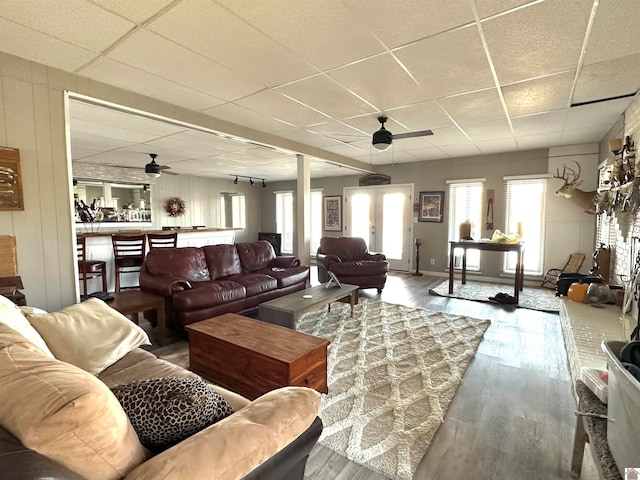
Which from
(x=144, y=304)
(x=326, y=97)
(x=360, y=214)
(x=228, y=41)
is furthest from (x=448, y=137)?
(x=144, y=304)

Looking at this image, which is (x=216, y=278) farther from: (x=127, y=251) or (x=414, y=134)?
(x=414, y=134)

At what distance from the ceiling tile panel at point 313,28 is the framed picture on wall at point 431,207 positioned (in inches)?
191

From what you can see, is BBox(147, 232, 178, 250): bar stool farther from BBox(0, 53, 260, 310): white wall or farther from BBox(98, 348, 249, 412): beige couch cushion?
BBox(98, 348, 249, 412): beige couch cushion

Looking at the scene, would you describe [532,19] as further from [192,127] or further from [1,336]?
[192,127]

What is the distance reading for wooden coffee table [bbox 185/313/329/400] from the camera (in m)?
2.07

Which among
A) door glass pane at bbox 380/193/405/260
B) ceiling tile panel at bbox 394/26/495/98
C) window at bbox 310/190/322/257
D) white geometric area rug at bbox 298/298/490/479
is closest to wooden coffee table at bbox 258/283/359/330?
white geometric area rug at bbox 298/298/490/479

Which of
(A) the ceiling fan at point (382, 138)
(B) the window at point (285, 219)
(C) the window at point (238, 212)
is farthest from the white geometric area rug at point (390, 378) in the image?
(C) the window at point (238, 212)

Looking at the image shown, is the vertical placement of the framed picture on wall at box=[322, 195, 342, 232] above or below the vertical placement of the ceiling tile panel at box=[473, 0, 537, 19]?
below

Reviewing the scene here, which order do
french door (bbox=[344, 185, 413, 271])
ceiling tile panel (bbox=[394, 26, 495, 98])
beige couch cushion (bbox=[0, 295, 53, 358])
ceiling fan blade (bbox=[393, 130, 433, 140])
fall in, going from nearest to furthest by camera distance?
beige couch cushion (bbox=[0, 295, 53, 358]) < ceiling tile panel (bbox=[394, 26, 495, 98]) < ceiling fan blade (bbox=[393, 130, 433, 140]) < french door (bbox=[344, 185, 413, 271])

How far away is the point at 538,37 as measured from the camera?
2080 millimetres

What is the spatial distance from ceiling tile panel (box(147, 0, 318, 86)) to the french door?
501cm

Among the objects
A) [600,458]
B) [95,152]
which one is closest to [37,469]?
[600,458]

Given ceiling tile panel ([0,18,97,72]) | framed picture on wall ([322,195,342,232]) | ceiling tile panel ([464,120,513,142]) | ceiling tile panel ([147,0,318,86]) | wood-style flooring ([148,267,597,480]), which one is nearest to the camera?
wood-style flooring ([148,267,597,480])

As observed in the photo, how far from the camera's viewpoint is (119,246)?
460 cm
